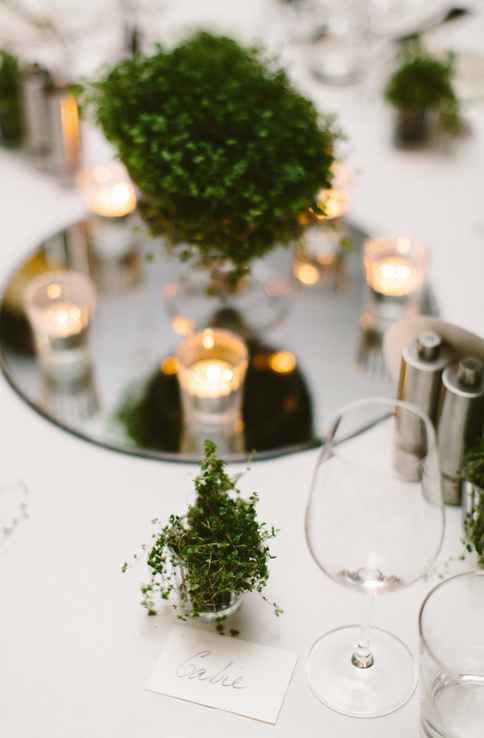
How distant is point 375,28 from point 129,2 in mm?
586

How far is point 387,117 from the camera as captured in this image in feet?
6.57

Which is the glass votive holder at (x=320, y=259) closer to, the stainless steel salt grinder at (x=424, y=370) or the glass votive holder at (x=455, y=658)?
the stainless steel salt grinder at (x=424, y=370)

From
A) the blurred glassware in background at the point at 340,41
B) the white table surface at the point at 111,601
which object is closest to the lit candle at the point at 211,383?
the white table surface at the point at 111,601

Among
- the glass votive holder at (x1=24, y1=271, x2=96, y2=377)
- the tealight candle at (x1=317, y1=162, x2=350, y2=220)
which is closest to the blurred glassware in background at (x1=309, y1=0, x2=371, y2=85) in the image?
the tealight candle at (x1=317, y1=162, x2=350, y2=220)

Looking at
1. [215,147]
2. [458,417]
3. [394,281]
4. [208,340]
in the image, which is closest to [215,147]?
[215,147]

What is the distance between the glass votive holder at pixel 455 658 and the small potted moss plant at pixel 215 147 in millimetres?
545

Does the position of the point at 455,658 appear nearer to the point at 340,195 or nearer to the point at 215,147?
the point at 215,147

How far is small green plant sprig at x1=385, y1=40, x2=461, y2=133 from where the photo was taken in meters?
1.81

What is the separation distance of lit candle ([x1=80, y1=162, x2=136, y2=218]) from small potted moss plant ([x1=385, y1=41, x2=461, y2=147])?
1.94 feet

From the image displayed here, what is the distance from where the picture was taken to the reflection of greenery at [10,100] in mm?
1818

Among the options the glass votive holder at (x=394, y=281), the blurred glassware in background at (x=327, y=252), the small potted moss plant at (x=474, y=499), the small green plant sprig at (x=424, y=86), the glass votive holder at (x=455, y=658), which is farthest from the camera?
the small green plant sprig at (x=424, y=86)

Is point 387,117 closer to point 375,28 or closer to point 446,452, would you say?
point 375,28

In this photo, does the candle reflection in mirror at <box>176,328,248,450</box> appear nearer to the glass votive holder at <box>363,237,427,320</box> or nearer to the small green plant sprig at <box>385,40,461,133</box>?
the glass votive holder at <box>363,237,427,320</box>

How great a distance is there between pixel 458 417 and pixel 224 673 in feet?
1.31
